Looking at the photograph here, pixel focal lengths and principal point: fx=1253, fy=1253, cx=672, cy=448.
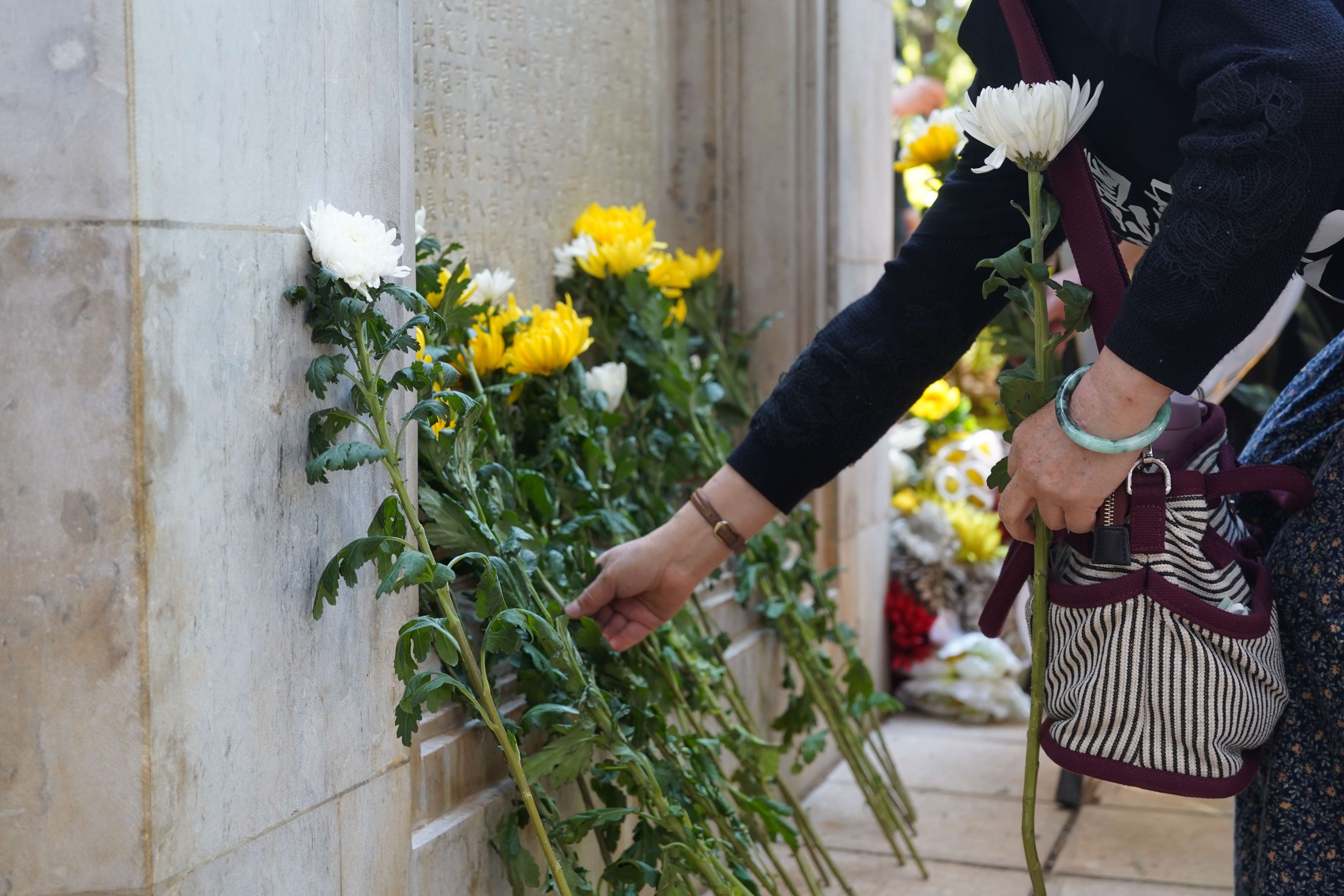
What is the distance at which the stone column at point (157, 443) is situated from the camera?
1107 mm

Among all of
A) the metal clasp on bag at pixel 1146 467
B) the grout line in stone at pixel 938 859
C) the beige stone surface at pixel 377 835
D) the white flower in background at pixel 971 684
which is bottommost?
the grout line in stone at pixel 938 859

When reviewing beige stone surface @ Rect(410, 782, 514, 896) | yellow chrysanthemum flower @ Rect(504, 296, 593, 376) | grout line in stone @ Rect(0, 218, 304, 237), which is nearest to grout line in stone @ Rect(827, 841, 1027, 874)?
beige stone surface @ Rect(410, 782, 514, 896)

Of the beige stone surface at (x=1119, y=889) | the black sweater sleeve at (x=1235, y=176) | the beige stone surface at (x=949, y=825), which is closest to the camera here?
the black sweater sleeve at (x=1235, y=176)

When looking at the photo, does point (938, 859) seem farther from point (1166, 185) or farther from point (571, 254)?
point (1166, 185)

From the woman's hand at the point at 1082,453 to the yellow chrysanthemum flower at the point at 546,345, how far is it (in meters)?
0.90

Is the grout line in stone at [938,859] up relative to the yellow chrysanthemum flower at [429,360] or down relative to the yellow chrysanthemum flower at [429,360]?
down

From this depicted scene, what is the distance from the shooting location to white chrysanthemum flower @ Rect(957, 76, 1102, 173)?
1173 millimetres

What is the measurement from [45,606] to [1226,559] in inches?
44.1

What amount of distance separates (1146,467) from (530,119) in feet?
5.03

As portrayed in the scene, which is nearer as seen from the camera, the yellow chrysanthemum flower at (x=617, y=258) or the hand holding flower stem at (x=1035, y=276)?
the hand holding flower stem at (x=1035, y=276)

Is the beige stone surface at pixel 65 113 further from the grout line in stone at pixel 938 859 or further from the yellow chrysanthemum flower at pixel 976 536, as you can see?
the yellow chrysanthemum flower at pixel 976 536

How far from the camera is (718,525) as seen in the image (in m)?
1.72

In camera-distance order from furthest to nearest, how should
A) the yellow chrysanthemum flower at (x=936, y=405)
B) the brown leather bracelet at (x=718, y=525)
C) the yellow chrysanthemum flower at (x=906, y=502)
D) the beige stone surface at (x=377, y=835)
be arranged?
the yellow chrysanthemum flower at (x=936, y=405)
the yellow chrysanthemum flower at (x=906, y=502)
the brown leather bracelet at (x=718, y=525)
the beige stone surface at (x=377, y=835)

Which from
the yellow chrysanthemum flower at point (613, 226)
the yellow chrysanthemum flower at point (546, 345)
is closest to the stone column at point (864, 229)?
the yellow chrysanthemum flower at point (613, 226)
